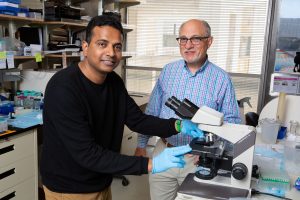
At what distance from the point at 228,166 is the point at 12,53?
1883 millimetres

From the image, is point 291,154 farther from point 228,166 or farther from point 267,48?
point 267,48

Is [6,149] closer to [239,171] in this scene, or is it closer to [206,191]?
[206,191]

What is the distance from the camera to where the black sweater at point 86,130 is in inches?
44.4

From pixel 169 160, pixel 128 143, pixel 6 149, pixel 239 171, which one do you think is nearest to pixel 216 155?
pixel 239 171

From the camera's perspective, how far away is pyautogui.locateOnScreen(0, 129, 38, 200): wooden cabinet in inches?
74.1

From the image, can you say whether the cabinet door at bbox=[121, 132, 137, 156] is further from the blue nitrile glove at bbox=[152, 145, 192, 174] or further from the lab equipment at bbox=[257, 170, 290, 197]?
the blue nitrile glove at bbox=[152, 145, 192, 174]

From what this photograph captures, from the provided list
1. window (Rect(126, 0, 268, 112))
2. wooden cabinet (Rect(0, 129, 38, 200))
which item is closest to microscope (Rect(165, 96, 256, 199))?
wooden cabinet (Rect(0, 129, 38, 200))

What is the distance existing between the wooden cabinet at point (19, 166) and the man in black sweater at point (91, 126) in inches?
26.7

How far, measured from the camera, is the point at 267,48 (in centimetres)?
354

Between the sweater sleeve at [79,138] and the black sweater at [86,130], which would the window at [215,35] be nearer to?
the black sweater at [86,130]

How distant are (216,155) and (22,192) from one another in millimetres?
1474

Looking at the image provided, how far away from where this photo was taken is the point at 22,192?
2.05 m

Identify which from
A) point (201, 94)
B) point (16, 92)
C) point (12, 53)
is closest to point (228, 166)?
point (201, 94)

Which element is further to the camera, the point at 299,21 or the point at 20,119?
the point at 299,21
